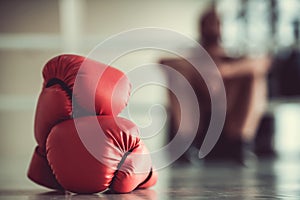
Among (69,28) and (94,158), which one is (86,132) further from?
(69,28)

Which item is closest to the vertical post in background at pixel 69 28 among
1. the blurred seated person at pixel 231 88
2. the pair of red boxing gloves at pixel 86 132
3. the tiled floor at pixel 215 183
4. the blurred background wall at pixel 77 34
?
the blurred background wall at pixel 77 34

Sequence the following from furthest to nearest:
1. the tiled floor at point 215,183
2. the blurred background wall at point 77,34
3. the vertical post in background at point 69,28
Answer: the blurred background wall at point 77,34, the vertical post in background at point 69,28, the tiled floor at point 215,183

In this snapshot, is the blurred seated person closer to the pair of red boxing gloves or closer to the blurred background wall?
the blurred background wall

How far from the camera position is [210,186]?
88.0 inches

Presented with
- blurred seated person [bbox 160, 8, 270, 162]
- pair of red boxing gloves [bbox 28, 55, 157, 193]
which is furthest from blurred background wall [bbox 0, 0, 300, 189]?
pair of red boxing gloves [bbox 28, 55, 157, 193]

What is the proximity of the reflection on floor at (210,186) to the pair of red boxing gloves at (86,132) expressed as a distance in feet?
0.21

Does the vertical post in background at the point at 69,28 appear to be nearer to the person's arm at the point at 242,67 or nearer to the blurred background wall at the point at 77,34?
the blurred background wall at the point at 77,34

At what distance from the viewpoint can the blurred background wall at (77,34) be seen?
4949 mm

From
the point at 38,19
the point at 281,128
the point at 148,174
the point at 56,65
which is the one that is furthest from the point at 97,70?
the point at 38,19

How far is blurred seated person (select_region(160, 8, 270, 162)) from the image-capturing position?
361cm

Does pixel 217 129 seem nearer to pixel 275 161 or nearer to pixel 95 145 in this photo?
pixel 275 161

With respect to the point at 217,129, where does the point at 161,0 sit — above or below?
above

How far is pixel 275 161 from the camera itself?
398 cm

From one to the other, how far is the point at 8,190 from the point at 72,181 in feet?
1.38
